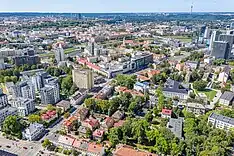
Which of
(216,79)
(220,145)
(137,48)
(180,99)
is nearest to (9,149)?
(220,145)

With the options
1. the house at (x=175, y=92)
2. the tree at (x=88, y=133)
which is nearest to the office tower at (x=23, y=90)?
the tree at (x=88, y=133)

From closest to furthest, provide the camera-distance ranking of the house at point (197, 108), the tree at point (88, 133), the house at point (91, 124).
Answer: the tree at point (88, 133), the house at point (91, 124), the house at point (197, 108)

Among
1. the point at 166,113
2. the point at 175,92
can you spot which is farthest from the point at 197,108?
the point at 175,92

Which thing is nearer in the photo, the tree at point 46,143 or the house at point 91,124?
the tree at point 46,143

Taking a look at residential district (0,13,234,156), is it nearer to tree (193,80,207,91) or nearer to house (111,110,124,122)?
house (111,110,124,122)

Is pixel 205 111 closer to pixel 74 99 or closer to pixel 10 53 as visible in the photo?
pixel 74 99

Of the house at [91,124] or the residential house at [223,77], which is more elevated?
the residential house at [223,77]

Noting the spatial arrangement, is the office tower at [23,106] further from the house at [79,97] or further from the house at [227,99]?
the house at [227,99]

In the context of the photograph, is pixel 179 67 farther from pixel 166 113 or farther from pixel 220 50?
pixel 166 113

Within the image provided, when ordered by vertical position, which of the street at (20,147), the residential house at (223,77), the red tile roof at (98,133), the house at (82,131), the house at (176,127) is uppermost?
the residential house at (223,77)
